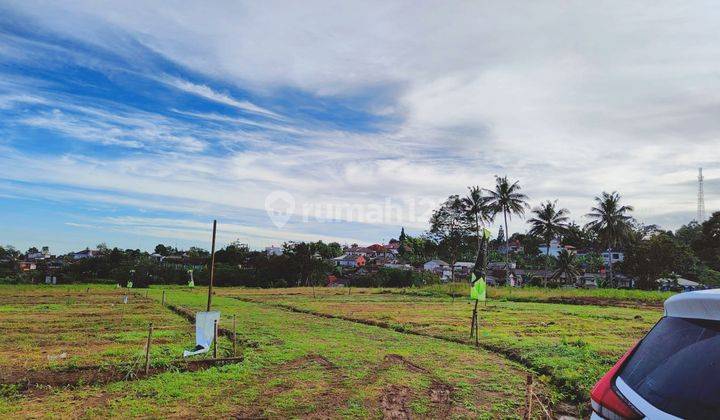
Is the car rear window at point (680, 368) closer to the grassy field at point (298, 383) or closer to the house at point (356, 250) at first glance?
the grassy field at point (298, 383)

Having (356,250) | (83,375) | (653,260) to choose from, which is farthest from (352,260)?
(83,375)

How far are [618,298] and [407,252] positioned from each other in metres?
47.3

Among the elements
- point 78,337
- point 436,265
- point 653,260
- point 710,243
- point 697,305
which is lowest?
point 78,337

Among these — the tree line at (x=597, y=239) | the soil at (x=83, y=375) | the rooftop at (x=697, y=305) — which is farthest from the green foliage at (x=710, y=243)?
the rooftop at (x=697, y=305)

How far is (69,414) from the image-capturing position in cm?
807

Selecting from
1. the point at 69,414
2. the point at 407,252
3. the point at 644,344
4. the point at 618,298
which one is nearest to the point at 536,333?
the point at 69,414

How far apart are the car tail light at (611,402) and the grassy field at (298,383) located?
5.87 m

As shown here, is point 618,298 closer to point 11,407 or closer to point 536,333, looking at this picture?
point 536,333

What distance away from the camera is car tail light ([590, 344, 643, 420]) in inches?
87.1

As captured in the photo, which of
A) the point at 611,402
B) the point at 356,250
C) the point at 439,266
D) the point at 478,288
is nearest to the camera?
the point at 611,402

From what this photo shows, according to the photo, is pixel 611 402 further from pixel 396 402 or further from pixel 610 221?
pixel 610 221

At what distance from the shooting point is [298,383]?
1007 cm

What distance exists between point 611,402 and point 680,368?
0.37m

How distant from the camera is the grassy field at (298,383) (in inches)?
326
